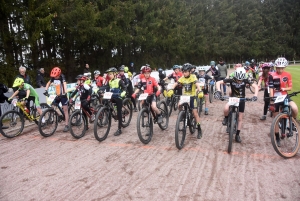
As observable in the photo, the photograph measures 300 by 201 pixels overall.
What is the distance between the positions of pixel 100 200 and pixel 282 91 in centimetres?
504

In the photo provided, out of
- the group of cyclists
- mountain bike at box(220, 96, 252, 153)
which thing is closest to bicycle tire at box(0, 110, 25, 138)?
the group of cyclists

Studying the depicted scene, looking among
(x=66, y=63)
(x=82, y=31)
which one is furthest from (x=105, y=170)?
(x=66, y=63)

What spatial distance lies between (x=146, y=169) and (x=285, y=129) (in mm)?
3306

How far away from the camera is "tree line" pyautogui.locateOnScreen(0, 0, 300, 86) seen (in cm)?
1543

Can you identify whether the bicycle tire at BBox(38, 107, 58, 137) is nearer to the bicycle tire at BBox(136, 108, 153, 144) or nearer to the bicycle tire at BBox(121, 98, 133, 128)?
the bicycle tire at BBox(121, 98, 133, 128)

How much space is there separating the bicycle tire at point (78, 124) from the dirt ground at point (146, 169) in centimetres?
19

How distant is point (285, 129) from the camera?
5.71 m

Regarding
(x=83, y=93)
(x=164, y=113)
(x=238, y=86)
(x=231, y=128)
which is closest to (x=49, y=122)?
(x=83, y=93)

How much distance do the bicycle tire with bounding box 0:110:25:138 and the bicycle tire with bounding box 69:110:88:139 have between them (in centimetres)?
193

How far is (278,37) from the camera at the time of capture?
69.9 meters

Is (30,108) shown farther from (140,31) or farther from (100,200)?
(140,31)

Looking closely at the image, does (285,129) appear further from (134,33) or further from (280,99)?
(134,33)

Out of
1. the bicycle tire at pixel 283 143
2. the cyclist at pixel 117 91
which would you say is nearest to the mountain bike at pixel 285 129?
the bicycle tire at pixel 283 143

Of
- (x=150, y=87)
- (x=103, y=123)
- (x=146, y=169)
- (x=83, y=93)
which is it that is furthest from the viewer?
(x=83, y=93)
